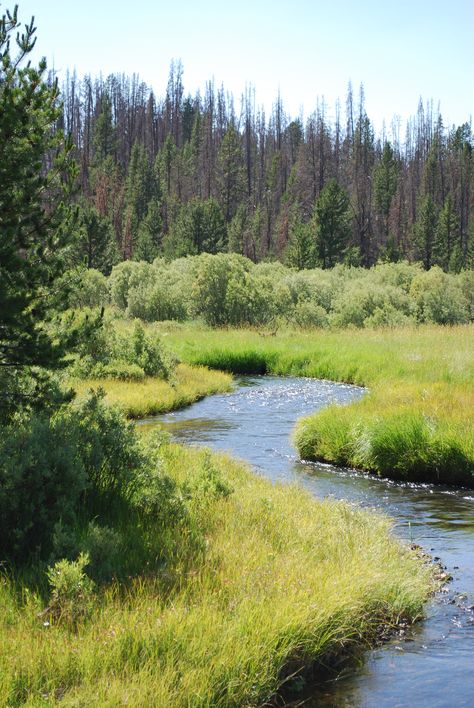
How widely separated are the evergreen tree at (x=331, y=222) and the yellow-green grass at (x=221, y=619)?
204 feet

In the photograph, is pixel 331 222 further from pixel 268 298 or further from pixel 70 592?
pixel 70 592

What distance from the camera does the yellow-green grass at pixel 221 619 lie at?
5.12 m

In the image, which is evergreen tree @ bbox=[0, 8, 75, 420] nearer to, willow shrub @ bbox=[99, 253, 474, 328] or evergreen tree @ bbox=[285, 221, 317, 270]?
willow shrub @ bbox=[99, 253, 474, 328]

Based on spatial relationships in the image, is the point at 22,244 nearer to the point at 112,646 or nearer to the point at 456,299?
the point at 112,646

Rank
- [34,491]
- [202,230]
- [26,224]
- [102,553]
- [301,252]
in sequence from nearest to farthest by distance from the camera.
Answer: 1. [102,553]
2. [34,491]
3. [26,224]
4. [301,252]
5. [202,230]

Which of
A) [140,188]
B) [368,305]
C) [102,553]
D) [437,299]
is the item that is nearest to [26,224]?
[102,553]

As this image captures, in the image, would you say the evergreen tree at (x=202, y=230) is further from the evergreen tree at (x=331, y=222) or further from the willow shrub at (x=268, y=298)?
the willow shrub at (x=268, y=298)

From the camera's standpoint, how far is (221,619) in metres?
5.88

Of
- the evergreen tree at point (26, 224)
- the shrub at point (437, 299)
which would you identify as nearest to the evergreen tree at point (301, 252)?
the shrub at point (437, 299)

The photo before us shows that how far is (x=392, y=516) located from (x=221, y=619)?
509cm

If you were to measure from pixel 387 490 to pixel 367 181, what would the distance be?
84.9 meters

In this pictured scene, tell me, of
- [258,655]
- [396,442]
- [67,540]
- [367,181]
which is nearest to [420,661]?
[258,655]

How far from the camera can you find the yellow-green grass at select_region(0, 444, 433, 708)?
5.12 metres

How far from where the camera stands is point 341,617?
646 cm
